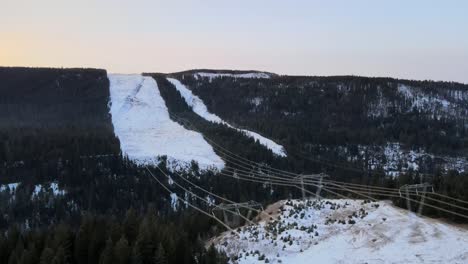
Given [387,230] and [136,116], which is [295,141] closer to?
[136,116]

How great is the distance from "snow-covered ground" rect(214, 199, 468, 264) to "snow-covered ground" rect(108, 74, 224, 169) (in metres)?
48.3

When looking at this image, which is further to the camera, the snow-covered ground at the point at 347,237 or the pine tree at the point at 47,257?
the pine tree at the point at 47,257

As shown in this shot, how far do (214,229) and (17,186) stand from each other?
52.2 meters

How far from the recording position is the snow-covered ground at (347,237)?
2292 centimetres

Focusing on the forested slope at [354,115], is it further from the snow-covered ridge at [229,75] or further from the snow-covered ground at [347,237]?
the snow-covered ground at [347,237]

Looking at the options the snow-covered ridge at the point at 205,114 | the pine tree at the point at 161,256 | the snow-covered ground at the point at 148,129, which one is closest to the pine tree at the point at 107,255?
the pine tree at the point at 161,256

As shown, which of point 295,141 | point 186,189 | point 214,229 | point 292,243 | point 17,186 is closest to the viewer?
point 292,243

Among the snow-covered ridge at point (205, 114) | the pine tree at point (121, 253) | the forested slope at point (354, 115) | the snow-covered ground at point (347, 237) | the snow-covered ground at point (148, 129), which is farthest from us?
the forested slope at point (354, 115)

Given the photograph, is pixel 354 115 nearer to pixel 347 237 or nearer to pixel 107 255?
pixel 347 237

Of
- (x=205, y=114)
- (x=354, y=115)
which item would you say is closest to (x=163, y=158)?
(x=205, y=114)

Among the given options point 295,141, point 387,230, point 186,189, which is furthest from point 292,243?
point 295,141

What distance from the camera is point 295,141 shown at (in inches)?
4053

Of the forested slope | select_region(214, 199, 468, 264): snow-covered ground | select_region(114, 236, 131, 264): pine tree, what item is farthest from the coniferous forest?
select_region(214, 199, 468, 264): snow-covered ground

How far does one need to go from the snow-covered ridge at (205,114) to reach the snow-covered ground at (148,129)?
6651 millimetres
